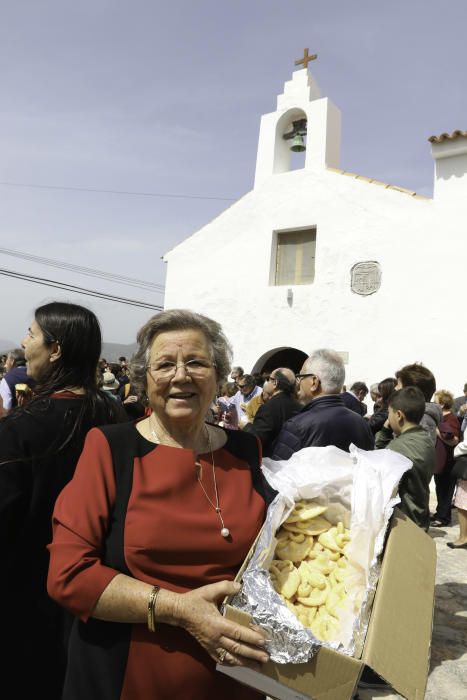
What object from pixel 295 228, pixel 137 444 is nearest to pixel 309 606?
pixel 137 444

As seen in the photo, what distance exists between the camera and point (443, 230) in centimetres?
1028

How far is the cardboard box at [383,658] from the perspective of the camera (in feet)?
4.78

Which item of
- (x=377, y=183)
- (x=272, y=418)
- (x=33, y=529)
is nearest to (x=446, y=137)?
(x=377, y=183)

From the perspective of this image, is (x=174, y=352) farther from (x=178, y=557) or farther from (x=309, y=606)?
(x=309, y=606)

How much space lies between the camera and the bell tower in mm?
11922

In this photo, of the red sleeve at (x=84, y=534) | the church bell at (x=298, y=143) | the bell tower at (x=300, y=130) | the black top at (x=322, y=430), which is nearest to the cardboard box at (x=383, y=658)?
the red sleeve at (x=84, y=534)

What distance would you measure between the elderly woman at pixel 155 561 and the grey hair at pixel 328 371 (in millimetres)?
2180

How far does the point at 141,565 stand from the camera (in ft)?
5.41

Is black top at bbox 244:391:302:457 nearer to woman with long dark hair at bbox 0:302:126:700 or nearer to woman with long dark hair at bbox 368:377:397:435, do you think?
woman with long dark hair at bbox 368:377:397:435

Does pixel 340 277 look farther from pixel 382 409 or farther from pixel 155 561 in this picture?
pixel 155 561

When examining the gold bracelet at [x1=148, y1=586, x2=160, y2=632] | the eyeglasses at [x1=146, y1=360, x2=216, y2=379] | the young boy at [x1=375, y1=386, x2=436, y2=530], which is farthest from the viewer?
the young boy at [x1=375, y1=386, x2=436, y2=530]

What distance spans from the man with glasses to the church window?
27.5 ft

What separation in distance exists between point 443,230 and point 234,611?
9.98 meters

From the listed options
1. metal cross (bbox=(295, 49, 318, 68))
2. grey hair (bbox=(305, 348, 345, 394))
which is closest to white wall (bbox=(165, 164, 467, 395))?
metal cross (bbox=(295, 49, 318, 68))
